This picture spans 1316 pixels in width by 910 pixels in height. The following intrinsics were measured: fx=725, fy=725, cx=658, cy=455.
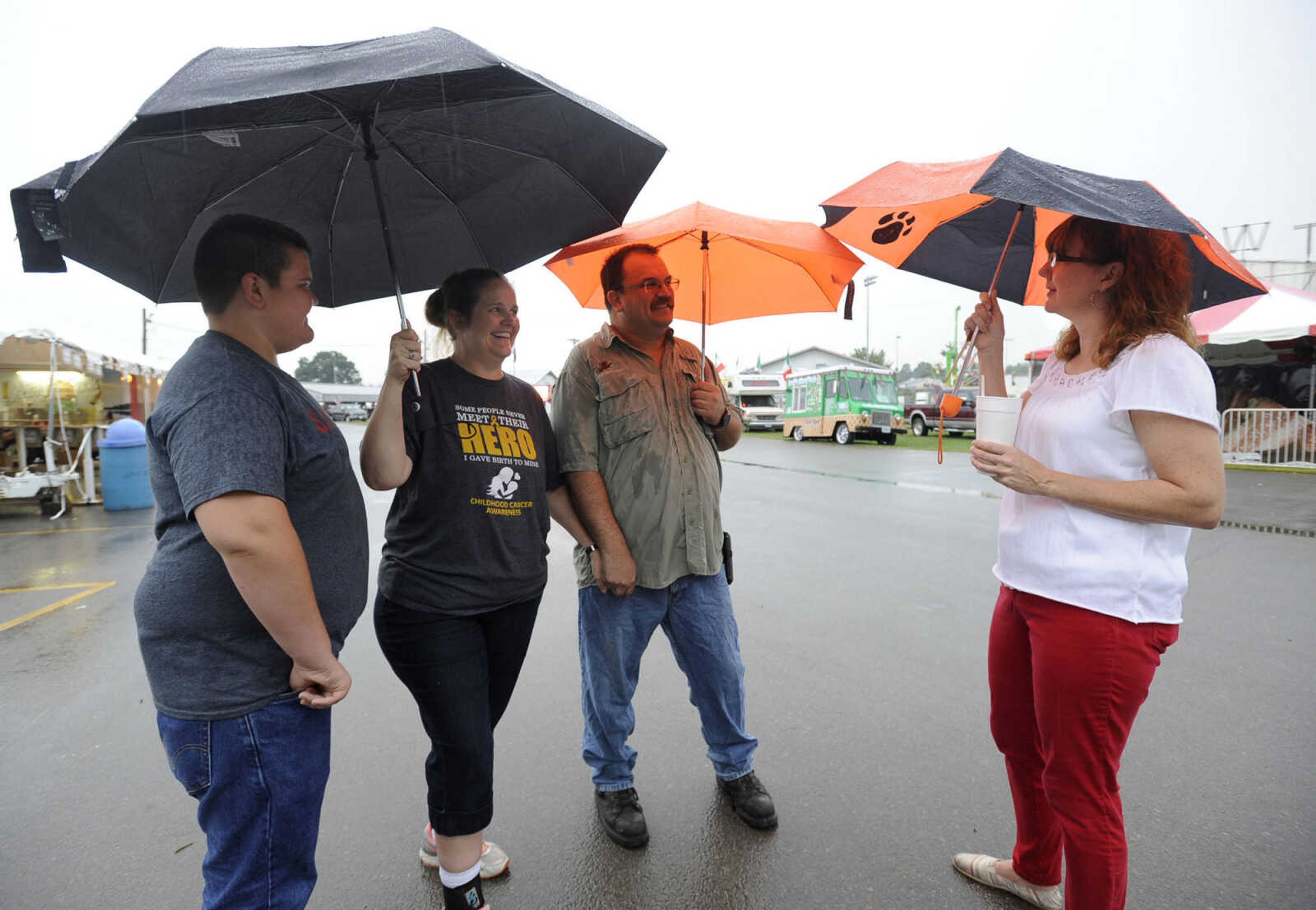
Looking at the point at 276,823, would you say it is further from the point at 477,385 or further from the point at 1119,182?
the point at 1119,182

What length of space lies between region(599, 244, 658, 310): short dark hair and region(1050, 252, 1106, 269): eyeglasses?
1.33 m

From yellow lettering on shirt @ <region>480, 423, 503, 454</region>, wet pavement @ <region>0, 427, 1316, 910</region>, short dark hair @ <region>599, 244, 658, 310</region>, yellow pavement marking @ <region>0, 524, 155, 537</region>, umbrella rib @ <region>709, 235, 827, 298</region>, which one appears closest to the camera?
yellow lettering on shirt @ <region>480, 423, 503, 454</region>

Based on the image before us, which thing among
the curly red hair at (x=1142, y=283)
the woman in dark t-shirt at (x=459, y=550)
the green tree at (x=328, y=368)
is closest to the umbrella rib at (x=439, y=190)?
the woman in dark t-shirt at (x=459, y=550)

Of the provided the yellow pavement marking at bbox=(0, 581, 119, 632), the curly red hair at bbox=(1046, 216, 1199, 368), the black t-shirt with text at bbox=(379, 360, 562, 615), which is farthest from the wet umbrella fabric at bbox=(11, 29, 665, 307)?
the yellow pavement marking at bbox=(0, 581, 119, 632)

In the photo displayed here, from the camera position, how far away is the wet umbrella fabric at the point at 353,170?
1608 millimetres

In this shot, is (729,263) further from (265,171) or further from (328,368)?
(328,368)

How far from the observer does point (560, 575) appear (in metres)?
6.66

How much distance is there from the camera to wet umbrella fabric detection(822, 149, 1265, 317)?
5.66 feet

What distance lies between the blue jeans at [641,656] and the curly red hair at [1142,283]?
148 centimetres

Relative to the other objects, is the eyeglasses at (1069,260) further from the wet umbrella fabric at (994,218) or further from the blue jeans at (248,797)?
the blue jeans at (248,797)

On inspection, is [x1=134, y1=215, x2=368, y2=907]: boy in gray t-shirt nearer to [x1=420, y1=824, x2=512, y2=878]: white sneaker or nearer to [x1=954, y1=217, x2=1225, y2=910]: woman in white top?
[x1=420, y1=824, x2=512, y2=878]: white sneaker

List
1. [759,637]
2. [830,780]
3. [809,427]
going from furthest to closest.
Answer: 1. [809,427]
2. [759,637]
3. [830,780]

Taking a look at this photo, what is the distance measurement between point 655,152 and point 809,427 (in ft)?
80.9

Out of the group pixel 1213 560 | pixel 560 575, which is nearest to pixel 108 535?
pixel 560 575
